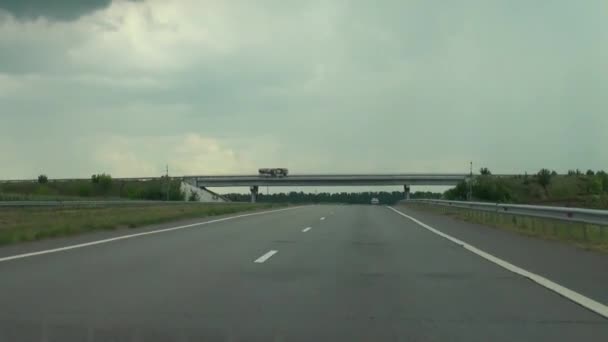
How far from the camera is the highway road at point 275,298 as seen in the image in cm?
602

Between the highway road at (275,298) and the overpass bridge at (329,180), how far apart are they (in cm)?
10059

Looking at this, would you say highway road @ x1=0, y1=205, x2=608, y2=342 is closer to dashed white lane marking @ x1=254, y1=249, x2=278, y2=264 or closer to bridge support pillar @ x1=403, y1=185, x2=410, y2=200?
dashed white lane marking @ x1=254, y1=249, x2=278, y2=264

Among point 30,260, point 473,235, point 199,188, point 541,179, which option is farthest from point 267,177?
point 30,260

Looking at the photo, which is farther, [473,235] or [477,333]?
[473,235]

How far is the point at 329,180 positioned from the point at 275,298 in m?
106

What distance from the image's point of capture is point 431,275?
32.3 feet

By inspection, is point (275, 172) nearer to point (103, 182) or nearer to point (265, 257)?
point (103, 182)

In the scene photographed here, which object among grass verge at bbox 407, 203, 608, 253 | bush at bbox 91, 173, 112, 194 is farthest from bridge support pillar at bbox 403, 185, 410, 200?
grass verge at bbox 407, 203, 608, 253

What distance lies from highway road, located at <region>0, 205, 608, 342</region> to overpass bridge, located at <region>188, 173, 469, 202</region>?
100589 millimetres

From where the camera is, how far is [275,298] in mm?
7758

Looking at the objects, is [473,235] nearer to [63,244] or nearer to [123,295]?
[63,244]

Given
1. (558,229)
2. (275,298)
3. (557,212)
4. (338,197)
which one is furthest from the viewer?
(338,197)

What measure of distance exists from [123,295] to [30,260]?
4192 millimetres

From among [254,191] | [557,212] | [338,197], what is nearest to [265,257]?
[557,212]
